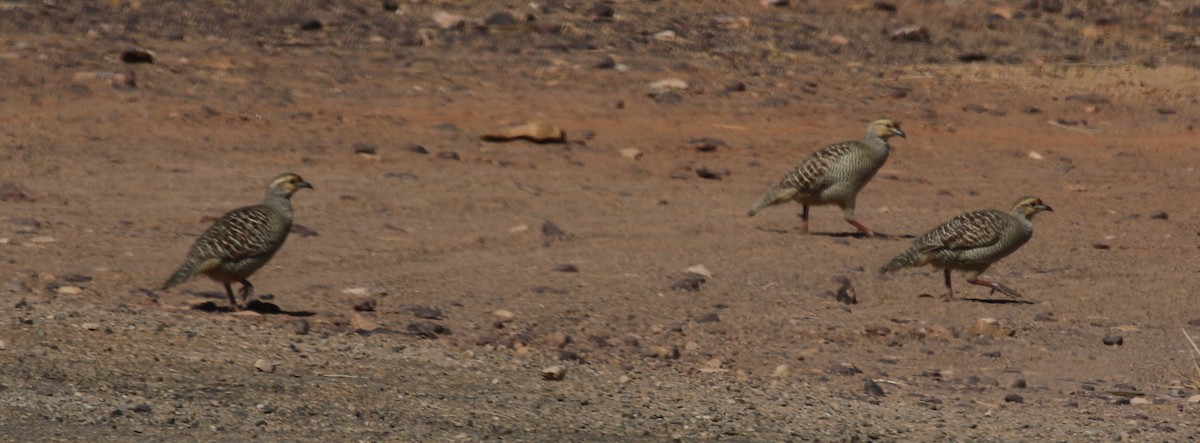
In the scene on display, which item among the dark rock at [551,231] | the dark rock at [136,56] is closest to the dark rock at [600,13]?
the dark rock at [136,56]

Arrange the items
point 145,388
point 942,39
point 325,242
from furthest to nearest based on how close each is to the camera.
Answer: point 942,39, point 325,242, point 145,388

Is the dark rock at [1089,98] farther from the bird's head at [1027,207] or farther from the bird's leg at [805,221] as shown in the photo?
the bird's head at [1027,207]

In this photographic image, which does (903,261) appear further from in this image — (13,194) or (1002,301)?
(13,194)

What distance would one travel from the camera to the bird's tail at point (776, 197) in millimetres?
13234

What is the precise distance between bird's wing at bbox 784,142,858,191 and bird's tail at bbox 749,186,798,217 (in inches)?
1.9

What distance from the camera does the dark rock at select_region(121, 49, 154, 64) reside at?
16156 millimetres

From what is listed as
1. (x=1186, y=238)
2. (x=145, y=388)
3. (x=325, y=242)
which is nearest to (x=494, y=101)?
(x=325, y=242)

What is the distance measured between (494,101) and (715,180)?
8.63ft

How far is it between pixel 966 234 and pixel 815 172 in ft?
6.38

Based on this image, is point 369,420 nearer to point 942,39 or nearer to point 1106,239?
point 1106,239

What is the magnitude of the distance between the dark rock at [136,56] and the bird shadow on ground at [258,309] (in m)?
7.06

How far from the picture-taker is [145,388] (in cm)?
739

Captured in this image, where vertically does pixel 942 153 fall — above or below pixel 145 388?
below

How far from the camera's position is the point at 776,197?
13305mm
